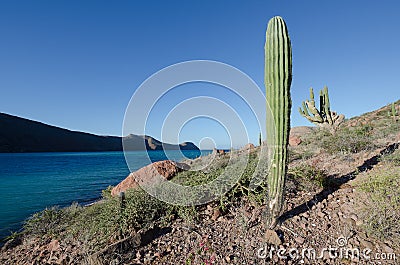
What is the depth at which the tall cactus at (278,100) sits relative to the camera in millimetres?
2697

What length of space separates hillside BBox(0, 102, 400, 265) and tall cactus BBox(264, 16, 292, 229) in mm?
402

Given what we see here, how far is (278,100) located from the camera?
270 centimetres

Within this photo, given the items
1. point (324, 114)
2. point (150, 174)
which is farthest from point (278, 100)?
point (324, 114)

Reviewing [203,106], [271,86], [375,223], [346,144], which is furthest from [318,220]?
[346,144]

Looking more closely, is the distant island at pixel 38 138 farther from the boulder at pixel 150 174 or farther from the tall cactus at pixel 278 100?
the tall cactus at pixel 278 100

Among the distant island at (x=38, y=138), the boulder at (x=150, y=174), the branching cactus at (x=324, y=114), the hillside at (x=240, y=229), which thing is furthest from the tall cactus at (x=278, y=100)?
the distant island at (x=38, y=138)

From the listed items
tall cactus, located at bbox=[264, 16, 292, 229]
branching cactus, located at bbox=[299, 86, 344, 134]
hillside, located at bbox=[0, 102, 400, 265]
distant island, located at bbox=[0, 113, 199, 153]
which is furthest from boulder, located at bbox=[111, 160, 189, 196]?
distant island, located at bbox=[0, 113, 199, 153]

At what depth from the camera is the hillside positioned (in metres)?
2.35

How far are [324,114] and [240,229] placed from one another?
10342mm

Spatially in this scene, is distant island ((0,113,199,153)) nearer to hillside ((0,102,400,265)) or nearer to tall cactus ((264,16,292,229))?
hillside ((0,102,400,265))

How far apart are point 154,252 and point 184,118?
110 inches

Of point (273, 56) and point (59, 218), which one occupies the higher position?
point (273, 56)

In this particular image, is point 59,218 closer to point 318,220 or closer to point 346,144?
point 318,220

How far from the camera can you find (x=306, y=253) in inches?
92.6
